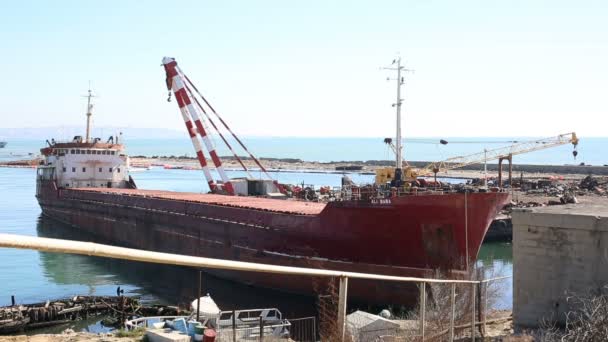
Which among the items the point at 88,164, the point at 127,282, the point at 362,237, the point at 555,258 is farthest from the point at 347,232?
the point at 88,164

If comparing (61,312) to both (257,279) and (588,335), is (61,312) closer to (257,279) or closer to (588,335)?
(257,279)

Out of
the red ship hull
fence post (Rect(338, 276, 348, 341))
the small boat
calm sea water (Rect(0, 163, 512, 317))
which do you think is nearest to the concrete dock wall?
the red ship hull

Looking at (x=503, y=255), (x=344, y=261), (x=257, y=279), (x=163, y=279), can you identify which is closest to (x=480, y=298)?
(x=344, y=261)

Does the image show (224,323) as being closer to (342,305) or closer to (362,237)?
(362,237)

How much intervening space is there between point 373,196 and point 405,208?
5.67 ft

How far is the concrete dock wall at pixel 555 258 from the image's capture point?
11281 mm

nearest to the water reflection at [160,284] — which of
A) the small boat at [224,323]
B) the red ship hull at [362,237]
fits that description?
the red ship hull at [362,237]

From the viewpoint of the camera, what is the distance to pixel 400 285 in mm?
16797

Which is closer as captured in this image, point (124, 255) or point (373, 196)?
point (124, 255)

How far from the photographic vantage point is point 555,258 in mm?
11844

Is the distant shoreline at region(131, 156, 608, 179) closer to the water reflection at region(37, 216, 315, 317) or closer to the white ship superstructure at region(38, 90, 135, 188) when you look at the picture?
the white ship superstructure at region(38, 90, 135, 188)

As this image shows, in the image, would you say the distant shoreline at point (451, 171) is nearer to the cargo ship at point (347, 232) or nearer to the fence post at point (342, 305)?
the cargo ship at point (347, 232)

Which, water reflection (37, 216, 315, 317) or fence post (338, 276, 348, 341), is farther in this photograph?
water reflection (37, 216, 315, 317)

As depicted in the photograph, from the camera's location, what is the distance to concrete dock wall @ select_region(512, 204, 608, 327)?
11281mm
